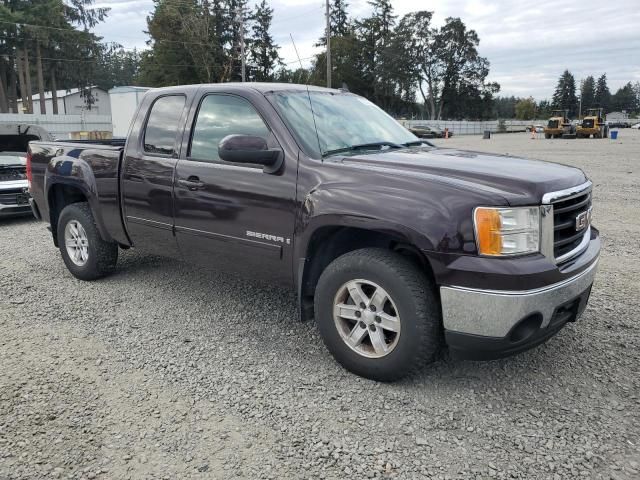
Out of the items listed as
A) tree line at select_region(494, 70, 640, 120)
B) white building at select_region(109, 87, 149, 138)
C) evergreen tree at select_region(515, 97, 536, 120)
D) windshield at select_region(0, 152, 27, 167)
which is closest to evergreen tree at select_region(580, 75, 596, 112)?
tree line at select_region(494, 70, 640, 120)

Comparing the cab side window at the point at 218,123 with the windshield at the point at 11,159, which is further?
the windshield at the point at 11,159

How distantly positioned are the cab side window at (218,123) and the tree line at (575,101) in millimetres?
116610

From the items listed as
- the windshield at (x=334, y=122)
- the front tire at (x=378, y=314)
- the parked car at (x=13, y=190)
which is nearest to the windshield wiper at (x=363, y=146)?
the windshield at (x=334, y=122)

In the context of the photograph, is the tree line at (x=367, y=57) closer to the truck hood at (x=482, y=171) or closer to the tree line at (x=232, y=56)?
the tree line at (x=232, y=56)

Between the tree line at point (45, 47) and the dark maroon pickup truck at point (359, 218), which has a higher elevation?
the tree line at point (45, 47)

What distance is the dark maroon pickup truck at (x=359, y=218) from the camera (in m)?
2.89

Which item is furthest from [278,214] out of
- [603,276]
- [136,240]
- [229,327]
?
[603,276]

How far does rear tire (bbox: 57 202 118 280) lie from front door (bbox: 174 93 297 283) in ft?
4.58

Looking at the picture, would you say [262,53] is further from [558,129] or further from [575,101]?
[575,101]

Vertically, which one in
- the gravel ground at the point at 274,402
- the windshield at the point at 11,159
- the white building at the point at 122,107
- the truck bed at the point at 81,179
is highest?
the white building at the point at 122,107

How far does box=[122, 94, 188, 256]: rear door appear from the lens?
4387mm

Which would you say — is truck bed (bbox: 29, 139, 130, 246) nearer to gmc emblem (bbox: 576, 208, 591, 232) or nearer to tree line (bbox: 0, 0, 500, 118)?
gmc emblem (bbox: 576, 208, 591, 232)

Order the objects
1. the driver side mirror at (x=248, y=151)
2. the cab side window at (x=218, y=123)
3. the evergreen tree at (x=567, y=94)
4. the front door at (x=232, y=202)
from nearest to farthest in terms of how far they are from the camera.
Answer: the driver side mirror at (x=248, y=151), the front door at (x=232, y=202), the cab side window at (x=218, y=123), the evergreen tree at (x=567, y=94)

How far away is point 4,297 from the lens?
5.17 m
